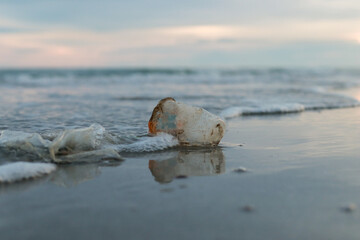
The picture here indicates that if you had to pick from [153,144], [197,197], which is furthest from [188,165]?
[197,197]

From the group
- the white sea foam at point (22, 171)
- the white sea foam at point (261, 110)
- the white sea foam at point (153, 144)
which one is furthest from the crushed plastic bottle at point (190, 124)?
the white sea foam at point (261, 110)

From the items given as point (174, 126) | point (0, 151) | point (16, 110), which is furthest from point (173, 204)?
point (16, 110)

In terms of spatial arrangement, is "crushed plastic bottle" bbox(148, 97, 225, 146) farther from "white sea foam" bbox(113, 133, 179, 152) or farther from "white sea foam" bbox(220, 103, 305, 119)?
"white sea foam" bbox(220, 103, 305, 119)

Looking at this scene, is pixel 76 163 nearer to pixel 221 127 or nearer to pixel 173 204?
pixel 173 204

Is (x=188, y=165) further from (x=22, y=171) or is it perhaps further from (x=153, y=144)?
(x=22, y=171)

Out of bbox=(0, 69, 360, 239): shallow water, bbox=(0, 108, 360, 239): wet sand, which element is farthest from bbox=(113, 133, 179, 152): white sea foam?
bbox=(0, 108, 360, 239): wet sand

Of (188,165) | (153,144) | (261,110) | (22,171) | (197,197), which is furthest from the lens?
(261,110)
